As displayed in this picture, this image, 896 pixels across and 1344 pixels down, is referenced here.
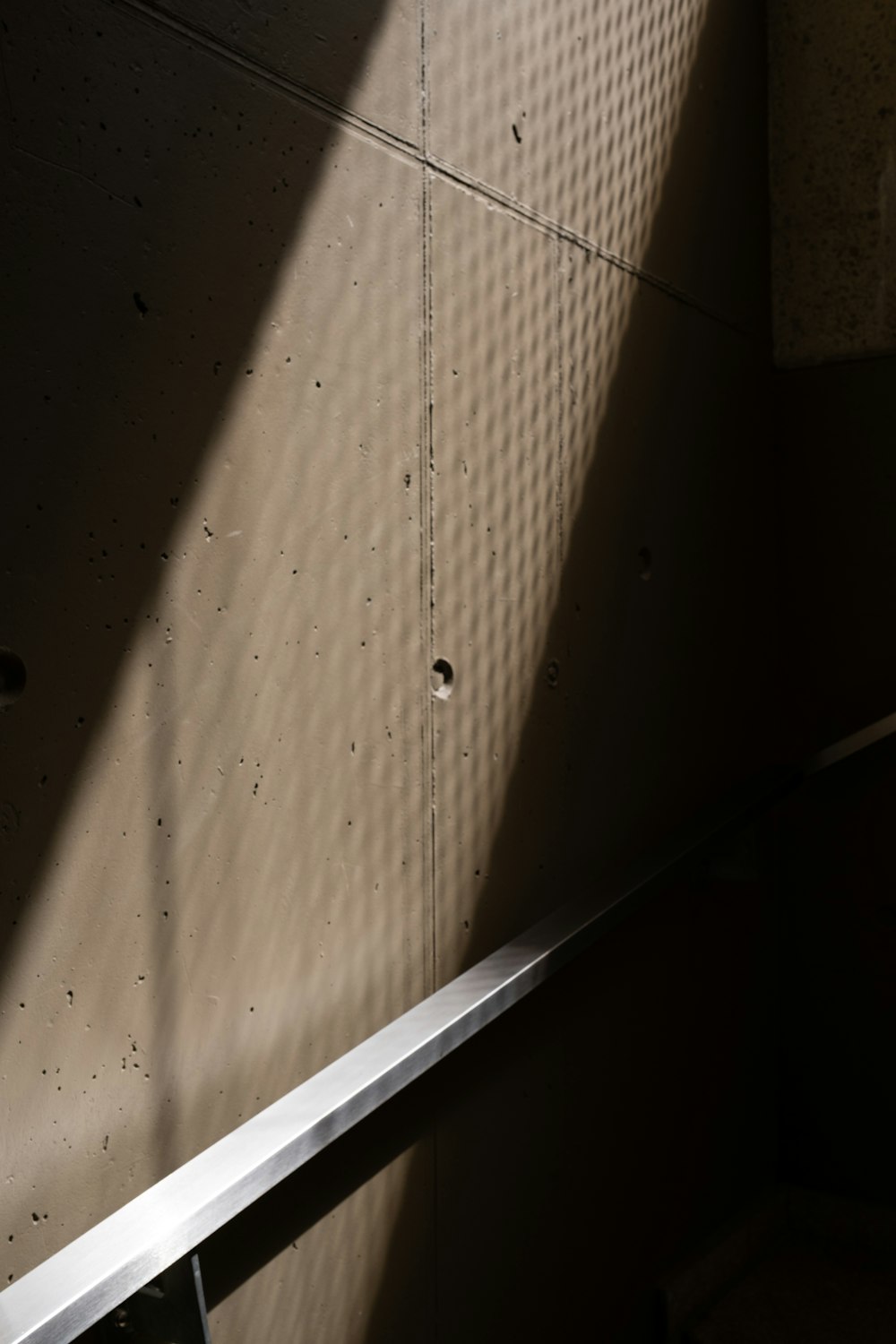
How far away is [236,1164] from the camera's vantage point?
4.19 feet

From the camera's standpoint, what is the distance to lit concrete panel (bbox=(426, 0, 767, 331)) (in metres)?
1.88

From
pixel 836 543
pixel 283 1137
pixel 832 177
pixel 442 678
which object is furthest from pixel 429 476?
pixel 832 177

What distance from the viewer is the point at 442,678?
1829mm

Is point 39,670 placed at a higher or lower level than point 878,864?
higher

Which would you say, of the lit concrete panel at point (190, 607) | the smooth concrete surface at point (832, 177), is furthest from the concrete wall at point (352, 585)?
the smooth concrete surface at point (832, 177)

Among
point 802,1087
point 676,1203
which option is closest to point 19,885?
point 676,1203

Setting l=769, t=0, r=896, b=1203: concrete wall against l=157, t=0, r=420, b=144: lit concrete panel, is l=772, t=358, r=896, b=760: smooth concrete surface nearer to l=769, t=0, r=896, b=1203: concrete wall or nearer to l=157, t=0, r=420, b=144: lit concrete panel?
l=769, t=0, r=896, b=1203: concrete wall

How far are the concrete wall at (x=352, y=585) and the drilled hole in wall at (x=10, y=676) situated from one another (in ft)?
0.05

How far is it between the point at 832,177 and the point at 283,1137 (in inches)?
91.9

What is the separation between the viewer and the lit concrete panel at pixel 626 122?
188 cm

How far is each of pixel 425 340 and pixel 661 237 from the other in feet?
2.72

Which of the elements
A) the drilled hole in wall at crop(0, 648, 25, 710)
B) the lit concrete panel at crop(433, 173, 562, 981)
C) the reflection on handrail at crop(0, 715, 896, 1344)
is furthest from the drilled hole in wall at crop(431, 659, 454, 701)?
the drilled hole in wall at crop(0, 648, 25, 710)

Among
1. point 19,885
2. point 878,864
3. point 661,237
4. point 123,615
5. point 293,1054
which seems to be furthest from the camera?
point 878,864

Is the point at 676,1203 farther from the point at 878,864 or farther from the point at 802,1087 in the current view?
the point at 878,864
